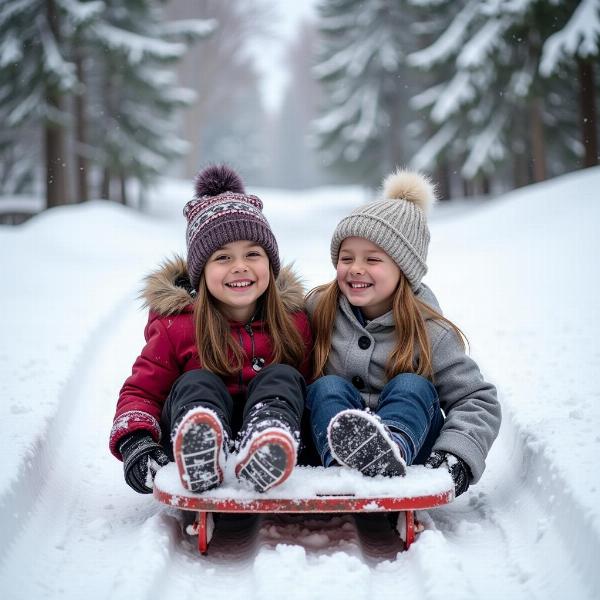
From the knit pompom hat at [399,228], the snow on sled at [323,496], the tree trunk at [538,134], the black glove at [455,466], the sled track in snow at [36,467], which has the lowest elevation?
the tree trunk at [538,134]

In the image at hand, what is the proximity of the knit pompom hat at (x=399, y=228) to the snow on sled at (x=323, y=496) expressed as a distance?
1.09 meters

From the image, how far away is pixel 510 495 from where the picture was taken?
9.37 feet

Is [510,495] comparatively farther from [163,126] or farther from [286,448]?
[163,126]

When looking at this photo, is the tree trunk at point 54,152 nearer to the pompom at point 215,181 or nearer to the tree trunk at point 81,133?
the tree trunk at point 81,133

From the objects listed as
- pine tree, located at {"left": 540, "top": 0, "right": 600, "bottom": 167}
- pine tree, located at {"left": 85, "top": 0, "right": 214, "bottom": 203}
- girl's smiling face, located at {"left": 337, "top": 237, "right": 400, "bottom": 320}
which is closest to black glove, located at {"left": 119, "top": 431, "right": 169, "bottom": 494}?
girl's smiling face, located at {"left": 337, "top": 237, "right": 400, "bottom": 320}

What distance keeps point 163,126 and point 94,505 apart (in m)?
17.4

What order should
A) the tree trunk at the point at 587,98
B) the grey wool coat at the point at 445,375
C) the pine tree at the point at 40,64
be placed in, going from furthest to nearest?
the pine tree at the point at 40,64
the tree trunk at the point at 587,98
the grey wool coat at the point at 445,375

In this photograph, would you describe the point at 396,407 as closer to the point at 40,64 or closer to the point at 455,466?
the point at 455,466

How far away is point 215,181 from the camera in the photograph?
3295 millimetres

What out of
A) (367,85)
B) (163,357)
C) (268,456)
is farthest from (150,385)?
(367,85)

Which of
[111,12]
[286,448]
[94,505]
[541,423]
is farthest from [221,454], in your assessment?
[111,12]

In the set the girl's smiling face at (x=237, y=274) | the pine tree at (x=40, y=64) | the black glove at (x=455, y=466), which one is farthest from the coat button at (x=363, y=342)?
the pine tree at (x=40, y=64)

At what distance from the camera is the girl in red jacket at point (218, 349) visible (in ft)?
7.91

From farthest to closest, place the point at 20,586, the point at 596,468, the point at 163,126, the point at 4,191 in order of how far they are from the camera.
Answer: the point at 4,191 → the point at 163,126 → the point at 596,468 → the point at 20,586
